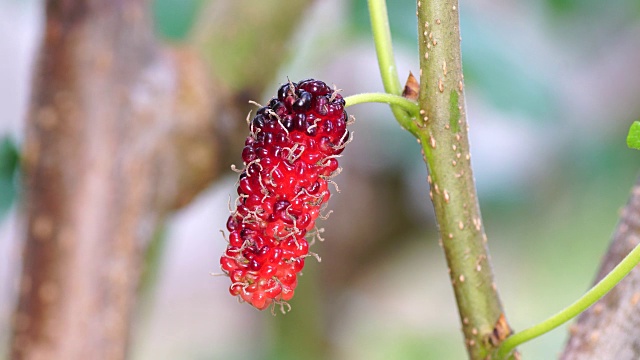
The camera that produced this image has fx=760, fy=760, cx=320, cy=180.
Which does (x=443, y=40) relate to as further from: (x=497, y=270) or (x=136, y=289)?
(x=497, y=270)

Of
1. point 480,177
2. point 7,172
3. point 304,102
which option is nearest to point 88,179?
point 7,172

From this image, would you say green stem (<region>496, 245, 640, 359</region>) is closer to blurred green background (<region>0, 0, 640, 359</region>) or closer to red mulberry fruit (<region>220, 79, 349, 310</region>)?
red mulberry fruit (<region>220, 79, 349, 310</region>)

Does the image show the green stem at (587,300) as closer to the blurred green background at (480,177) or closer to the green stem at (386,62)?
the green stem at (386,62)

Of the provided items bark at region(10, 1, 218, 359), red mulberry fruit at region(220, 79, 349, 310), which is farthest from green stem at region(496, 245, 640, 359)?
bark at region(10, 1, 218, 359)

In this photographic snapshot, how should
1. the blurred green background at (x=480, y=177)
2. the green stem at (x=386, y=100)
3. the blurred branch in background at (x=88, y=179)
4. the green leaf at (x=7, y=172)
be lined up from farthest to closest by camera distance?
the blurred green background at (x=480, y=177) → the green leaf at (x=7, y=172) → the blurred branch in background at (x=88, y=179) → the green stem at (x=386, y=100)

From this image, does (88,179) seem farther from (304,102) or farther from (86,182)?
(304,102)

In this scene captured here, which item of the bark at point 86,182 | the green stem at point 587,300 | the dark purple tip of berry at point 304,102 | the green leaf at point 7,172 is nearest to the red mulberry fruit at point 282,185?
the dark purple tip of berry at point 304,102
